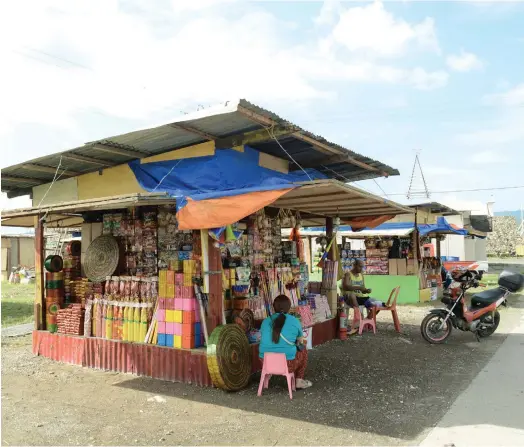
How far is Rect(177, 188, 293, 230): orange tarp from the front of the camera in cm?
522

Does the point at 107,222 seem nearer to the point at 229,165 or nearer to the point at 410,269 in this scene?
the point at 229,165

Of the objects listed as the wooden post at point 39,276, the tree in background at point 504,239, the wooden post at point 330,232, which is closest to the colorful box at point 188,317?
the wooden post at point 39,276

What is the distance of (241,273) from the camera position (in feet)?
23.2

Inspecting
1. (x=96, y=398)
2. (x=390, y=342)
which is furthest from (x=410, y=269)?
(x=96, y=398)

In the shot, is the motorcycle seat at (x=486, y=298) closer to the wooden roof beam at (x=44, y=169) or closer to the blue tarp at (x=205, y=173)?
the blue tarp at (x=205, y=173)

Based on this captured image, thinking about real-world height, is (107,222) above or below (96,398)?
above

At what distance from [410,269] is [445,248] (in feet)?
40.5

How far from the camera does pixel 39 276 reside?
7961 millimetres

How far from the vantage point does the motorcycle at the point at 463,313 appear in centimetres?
868

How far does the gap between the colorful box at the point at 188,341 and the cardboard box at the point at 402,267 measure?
11.1m

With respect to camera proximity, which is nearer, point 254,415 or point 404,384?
point 254,415

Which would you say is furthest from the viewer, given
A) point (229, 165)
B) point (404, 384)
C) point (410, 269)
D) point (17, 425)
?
point (410, 269)

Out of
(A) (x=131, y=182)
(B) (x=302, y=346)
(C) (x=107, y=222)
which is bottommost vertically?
(B) (x=302, y=346)

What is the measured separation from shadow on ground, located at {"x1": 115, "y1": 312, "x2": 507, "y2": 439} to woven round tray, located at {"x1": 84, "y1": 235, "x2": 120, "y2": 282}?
6.34 ft
